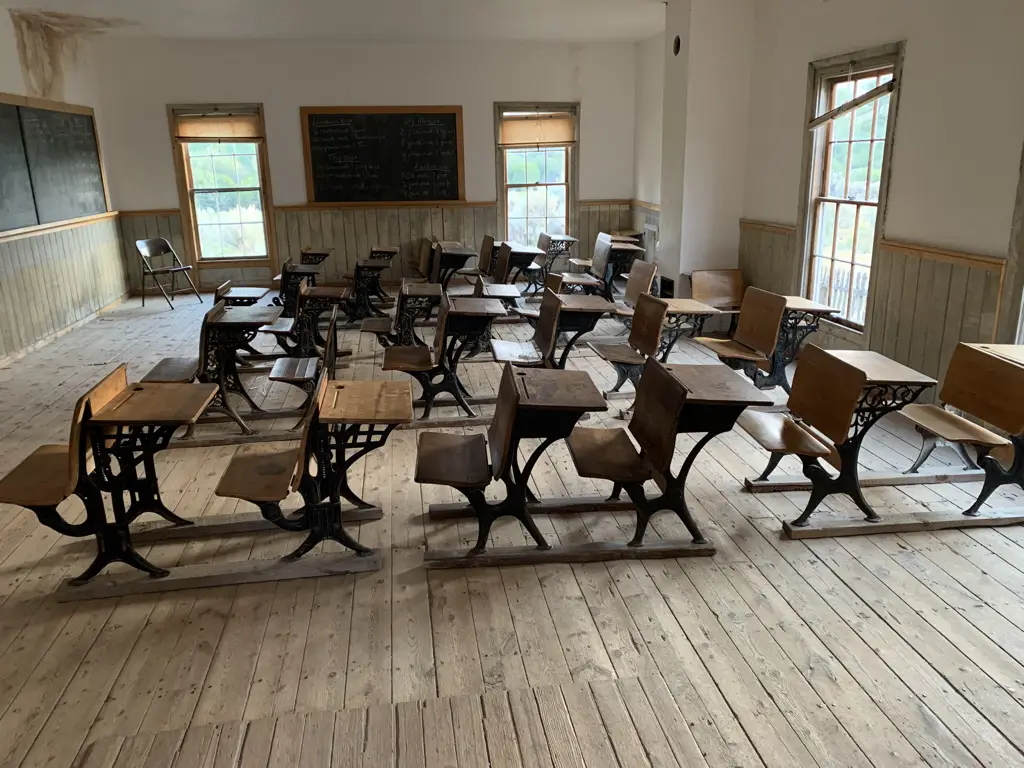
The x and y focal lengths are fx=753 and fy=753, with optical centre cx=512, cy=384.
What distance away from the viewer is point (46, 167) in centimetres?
711

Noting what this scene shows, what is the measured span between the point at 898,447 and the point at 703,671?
2.46 m

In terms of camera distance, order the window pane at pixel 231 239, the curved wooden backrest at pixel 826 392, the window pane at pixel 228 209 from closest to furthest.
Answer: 1. the curved wooden backrest at pixel 826 392
2. the window pane at pixel 228 209
3. the window pane at pixel 231 239

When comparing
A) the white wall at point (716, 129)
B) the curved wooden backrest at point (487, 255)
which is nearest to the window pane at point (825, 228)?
the white wall at point (716, 129)

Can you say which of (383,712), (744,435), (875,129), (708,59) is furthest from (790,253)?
(383,712)

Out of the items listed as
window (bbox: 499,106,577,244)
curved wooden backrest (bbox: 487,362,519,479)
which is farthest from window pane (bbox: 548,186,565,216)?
curved wooden backrest (bbox: 487,362,519,479)

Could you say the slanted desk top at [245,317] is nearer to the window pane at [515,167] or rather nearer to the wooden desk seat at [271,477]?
the wooden desk seat at [271,477]

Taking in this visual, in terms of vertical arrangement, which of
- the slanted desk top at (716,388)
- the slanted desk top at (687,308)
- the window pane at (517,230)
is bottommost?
the slanted desk top at (687,308)

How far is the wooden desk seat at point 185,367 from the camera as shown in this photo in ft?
13.8

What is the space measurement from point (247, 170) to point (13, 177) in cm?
303

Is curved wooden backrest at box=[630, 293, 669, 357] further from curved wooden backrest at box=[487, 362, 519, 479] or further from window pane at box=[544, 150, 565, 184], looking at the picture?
window pane at box=[544, 150, 565, 184]

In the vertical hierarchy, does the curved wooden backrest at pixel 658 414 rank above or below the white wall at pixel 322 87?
below

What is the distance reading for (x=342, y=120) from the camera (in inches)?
358

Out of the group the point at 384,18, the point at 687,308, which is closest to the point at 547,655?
the point at 687,308

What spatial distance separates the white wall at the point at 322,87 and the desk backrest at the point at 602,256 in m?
2.21
